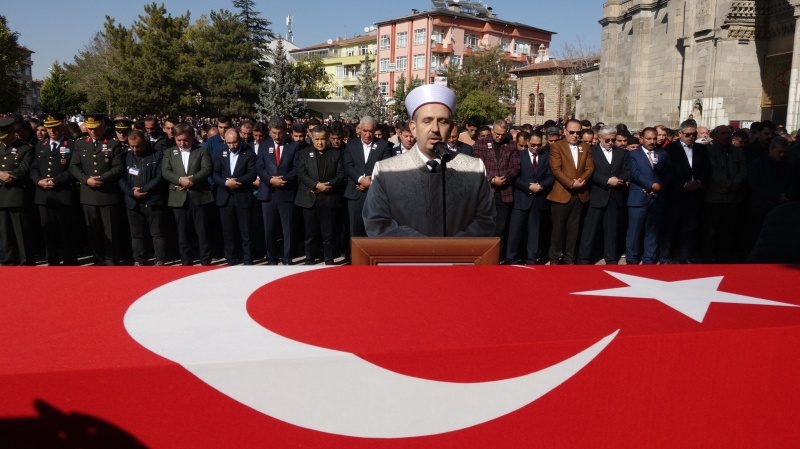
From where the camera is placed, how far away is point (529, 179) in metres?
8.62

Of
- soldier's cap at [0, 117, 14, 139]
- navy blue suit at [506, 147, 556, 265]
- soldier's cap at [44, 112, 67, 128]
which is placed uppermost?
soldier's cap at [44, 112, 67, 128]

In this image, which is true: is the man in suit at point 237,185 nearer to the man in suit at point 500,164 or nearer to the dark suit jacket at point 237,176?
the dark suit jacket at point 237,176

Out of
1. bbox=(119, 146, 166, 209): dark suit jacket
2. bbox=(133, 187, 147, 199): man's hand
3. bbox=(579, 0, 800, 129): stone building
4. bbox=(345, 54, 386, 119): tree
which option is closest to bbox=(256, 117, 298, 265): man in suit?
bbox=(119, 146, 166, 209): dark suit jacket

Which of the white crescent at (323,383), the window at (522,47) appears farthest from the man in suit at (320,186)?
the window at (522,47)

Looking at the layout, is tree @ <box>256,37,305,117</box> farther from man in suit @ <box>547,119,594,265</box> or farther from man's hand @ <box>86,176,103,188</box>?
man in suit @ <box>547,119,594,265</box>

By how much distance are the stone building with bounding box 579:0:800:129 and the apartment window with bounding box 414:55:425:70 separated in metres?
48.6

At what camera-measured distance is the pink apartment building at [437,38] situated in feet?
242

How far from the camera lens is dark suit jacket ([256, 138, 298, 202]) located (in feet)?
28.0

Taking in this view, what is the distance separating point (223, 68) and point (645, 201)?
47708mm

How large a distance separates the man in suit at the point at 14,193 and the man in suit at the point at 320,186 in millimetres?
3751

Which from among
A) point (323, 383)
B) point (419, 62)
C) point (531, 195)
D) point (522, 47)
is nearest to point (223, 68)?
point (419, 62)

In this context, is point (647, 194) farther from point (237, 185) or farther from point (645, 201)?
point (237, 185)

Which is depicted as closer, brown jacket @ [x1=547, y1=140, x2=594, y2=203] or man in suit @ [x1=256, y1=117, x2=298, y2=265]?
brown jacket @ [x1=547, y1=140, x2=594, y2=203]

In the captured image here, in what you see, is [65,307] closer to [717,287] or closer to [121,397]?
[121,397]
